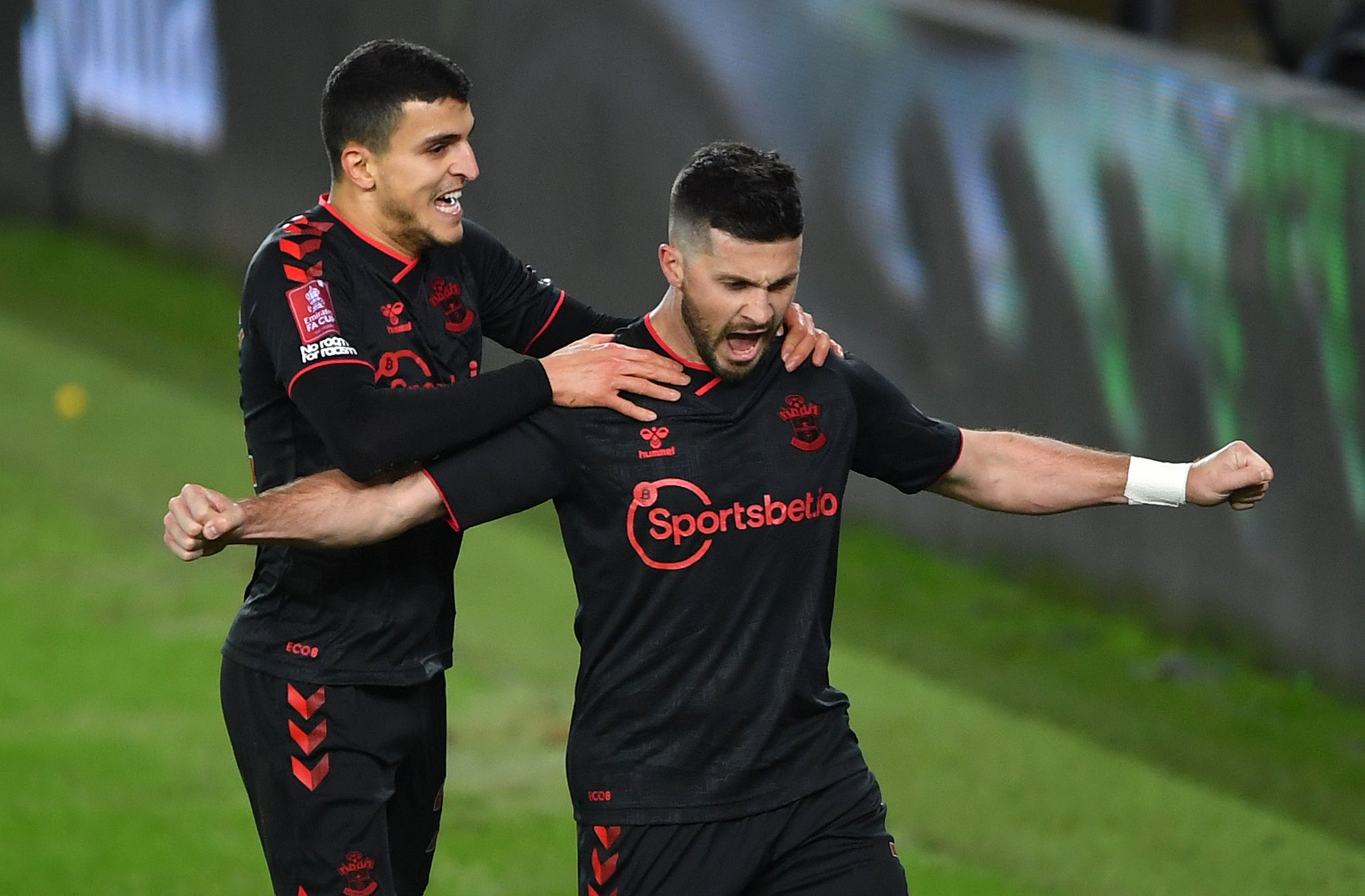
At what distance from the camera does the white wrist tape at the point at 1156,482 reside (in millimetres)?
4289

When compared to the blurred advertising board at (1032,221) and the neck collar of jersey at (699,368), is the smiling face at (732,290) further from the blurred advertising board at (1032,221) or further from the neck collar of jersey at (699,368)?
the blurred advertising board at (1032,221)

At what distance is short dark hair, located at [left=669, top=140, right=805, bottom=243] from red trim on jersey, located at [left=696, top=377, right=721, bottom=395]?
29 centimetres

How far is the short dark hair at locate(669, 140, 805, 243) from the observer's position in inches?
151

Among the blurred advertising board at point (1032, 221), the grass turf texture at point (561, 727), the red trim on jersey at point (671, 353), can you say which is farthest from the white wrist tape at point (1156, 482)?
the blurred advertising board at point (1032, 221)

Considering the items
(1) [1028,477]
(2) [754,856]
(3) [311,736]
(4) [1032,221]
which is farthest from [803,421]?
(4) [1032,221]

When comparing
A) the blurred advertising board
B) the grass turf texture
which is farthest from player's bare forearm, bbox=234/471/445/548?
the blurred advertising board

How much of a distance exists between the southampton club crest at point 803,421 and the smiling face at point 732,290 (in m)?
0.14

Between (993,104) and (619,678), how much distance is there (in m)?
Result: 5.49

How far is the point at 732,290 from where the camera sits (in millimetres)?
3877

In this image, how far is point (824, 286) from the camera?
382 inches

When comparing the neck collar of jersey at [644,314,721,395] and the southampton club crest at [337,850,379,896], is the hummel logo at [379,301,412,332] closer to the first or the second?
the neck collar of jersey at [644,314,721,395]

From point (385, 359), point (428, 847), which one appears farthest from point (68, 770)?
point (385, 359)

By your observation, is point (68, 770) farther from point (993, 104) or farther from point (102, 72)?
point (102, 72)

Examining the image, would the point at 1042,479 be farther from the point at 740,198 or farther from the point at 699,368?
the point at 740,198
